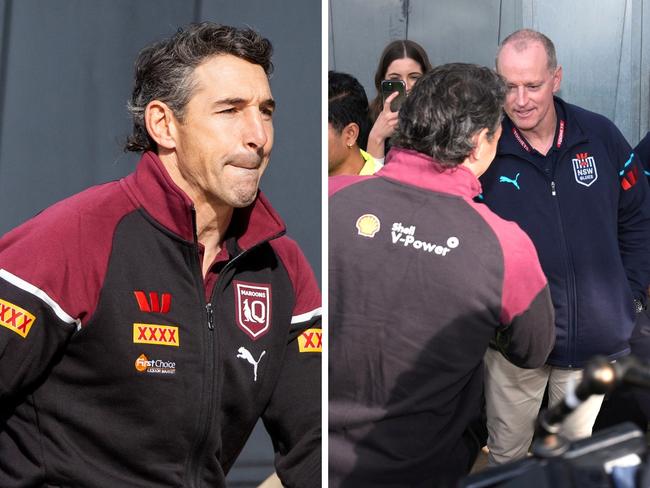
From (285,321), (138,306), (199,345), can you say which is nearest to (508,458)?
(285,321)

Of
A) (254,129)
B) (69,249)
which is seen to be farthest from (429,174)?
(69,249)

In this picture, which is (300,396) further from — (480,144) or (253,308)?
(480,144)

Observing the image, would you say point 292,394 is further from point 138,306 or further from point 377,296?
point 138,306

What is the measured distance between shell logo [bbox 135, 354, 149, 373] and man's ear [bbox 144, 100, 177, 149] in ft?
1.22

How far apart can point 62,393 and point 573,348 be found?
109 centimetres

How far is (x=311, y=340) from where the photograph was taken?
1.68 m

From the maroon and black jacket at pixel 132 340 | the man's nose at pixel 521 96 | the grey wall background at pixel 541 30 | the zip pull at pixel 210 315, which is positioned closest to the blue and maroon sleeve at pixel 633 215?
the grey wall background at pixel 541 30

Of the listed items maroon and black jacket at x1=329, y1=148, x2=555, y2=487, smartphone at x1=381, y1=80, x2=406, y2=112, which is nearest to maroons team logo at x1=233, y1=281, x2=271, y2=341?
maroon and black jacket at x1=329, y1=148, x2=555, y2=487

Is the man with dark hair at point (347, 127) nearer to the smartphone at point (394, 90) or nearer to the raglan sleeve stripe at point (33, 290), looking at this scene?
the smartphone at point (394, 90)

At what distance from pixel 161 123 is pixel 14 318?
0.45m

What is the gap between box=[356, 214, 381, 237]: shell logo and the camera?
1.65 m

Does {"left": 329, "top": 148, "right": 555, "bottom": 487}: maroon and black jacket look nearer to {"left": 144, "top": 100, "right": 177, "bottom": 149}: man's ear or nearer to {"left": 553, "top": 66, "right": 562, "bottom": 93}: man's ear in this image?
{"left": 144, "top": 100, "right": 177, "bottom": 149}: man's ear

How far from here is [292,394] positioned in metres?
1.67

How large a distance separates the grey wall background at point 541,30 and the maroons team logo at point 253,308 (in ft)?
1.72
